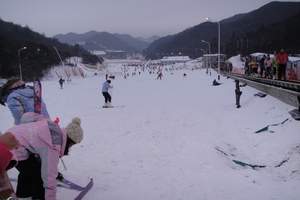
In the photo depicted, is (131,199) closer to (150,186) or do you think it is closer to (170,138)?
(150,186)

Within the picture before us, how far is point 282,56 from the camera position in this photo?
19.3m

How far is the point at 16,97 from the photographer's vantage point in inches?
189

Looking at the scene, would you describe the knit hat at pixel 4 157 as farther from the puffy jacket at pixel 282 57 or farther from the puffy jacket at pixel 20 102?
the puffy jacket at pixel 282 57

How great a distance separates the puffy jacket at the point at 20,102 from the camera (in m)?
4.80

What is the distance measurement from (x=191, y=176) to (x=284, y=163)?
2.26 meters

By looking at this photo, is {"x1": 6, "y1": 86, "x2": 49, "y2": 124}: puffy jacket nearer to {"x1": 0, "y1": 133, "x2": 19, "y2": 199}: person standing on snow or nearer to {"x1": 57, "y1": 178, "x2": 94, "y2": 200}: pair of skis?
{"x1": 57, "y1": 178, "x2": 94, "y2": 200}: pair of skis

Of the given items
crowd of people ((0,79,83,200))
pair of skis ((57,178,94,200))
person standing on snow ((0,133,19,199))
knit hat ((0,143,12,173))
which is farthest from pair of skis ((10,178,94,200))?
knit hat ((0,143,12,173))

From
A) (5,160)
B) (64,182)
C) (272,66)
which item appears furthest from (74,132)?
(272,66)

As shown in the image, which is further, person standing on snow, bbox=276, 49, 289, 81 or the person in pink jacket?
person standing on snow, bbox=276, 49, 289, 81

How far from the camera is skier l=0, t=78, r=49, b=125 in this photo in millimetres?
4812

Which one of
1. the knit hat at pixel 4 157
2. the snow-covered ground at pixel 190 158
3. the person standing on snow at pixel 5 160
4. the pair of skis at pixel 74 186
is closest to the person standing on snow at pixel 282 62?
the snow-covered ground at pixel 190 158

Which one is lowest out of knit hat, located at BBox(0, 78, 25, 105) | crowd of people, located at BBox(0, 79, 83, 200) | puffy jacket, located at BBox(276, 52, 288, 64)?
crowd of people, located at BBox(0, 79, 83, 200)

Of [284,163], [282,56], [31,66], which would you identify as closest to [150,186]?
[284,163]

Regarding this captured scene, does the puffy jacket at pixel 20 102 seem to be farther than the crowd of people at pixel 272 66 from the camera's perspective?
No
